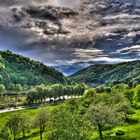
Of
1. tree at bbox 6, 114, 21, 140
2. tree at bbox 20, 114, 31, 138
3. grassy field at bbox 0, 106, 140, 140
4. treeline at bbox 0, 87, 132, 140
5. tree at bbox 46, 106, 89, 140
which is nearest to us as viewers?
tree at bbox 46, 106, 89, 140

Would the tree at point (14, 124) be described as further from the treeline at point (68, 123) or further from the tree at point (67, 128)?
the tree at point (67, 128)

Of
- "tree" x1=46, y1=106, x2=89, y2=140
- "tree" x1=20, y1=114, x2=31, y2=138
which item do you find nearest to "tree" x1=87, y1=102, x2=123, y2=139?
"tree" x1=46, y1=106, x2=89, y2=140

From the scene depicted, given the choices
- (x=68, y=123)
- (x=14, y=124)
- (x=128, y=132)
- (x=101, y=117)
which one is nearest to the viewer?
(x=68, y=123)

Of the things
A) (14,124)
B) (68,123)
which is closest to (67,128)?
(68,123)

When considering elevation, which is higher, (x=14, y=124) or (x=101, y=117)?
(x=101, y=117)

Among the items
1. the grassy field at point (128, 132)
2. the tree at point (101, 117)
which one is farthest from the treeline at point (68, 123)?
the grassy field at point (128, 132)

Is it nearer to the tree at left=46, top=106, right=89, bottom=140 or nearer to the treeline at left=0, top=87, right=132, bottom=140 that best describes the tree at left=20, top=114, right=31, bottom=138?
the treeline at left=0, top=87, right=132, bottom=140

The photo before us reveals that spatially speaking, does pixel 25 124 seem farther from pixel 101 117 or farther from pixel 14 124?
pixel 101 117

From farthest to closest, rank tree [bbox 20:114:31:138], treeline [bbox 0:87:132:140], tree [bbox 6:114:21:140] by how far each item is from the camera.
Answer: tree [bbox 20:114:31:138]
tree [bbox 6:114:21:140]
treeline [bbox 0:87:132:140]

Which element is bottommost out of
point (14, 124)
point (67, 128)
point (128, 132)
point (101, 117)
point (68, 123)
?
point (128, 132)

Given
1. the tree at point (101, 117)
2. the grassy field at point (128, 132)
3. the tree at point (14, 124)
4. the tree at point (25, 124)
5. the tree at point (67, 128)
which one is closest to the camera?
the tree at point (67, 128)

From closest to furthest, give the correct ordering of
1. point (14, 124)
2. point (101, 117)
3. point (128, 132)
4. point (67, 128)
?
point (67, 128)
point (101, 117)
point (128, 132)
point (14, 124)

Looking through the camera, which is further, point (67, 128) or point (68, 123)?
point (68, 123)

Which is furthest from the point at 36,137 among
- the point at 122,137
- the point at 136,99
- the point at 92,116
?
the point at 136,99
